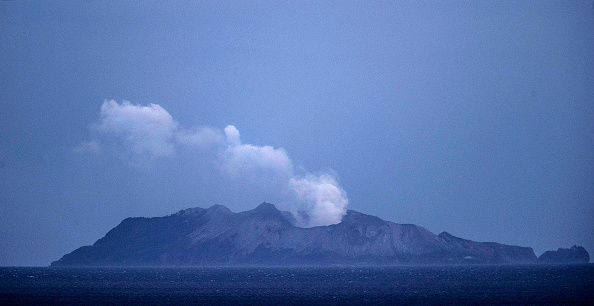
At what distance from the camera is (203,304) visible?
86312 mm

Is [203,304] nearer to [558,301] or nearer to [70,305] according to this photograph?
[70,305]

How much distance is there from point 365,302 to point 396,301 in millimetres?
4341

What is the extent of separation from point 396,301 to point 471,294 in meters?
18.1

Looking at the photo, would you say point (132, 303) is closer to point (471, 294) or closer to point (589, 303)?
point (471, 294)

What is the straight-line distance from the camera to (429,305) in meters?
82.1

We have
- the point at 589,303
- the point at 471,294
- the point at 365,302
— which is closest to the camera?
the point at 589,303

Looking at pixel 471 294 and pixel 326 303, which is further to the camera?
pixel 471 294

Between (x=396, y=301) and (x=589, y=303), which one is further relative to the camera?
(x=396, y=301)

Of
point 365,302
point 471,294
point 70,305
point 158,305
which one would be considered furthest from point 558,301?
point 70,305

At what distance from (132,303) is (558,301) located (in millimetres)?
56095

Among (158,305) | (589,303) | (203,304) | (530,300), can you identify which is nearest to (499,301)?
(530,300)

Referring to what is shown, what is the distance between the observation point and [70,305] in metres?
85.7

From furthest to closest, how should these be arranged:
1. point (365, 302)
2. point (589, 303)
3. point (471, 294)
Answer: point (471, 294) → point (365, 302) → point (589, 303)

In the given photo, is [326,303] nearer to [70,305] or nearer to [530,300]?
[530,300]
